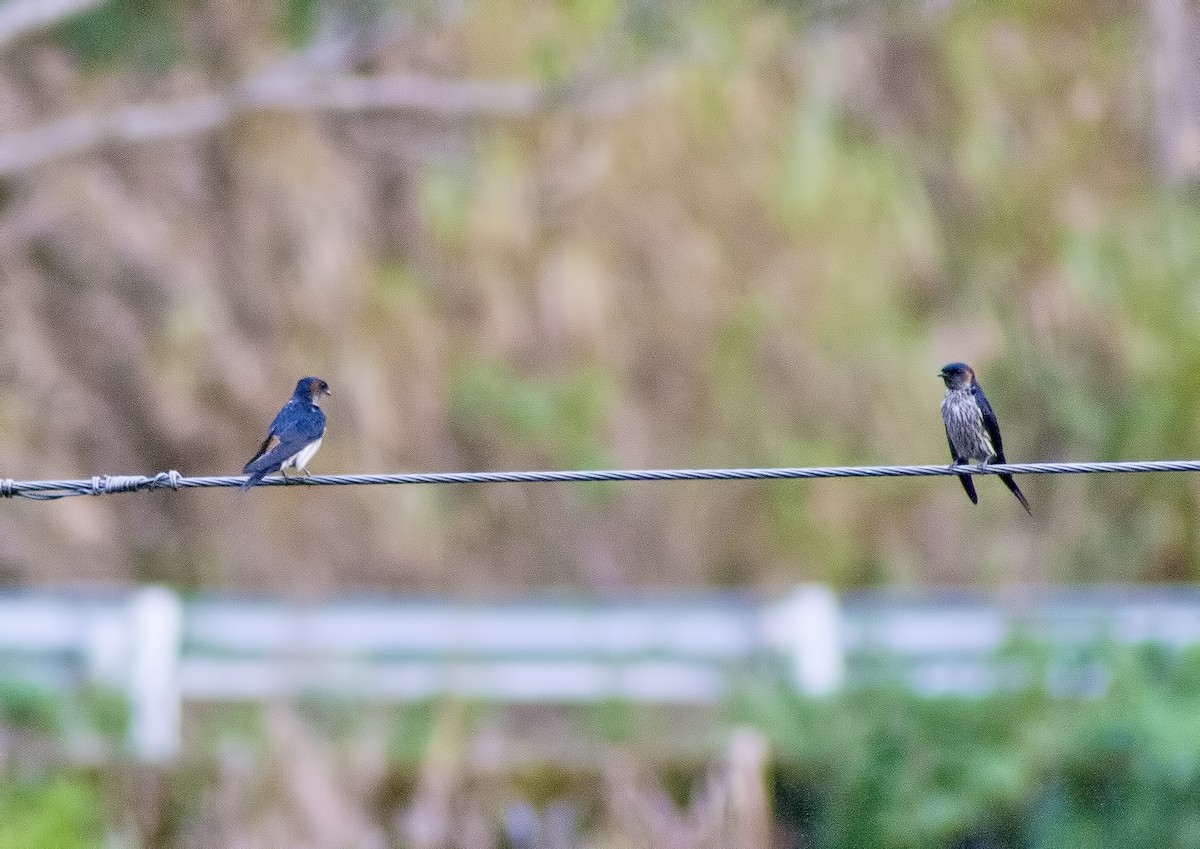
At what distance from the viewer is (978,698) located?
975 cm

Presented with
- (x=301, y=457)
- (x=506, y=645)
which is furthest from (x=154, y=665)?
(x=301, y=457)

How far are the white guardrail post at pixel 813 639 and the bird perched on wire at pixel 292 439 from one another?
5207 mm

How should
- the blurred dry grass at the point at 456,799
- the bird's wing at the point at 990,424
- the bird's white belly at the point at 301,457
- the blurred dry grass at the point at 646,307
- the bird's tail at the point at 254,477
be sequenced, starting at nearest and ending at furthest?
the bird's tail at the point at 254,477, the bird's white belly at the point at 301,457, the bird's wing at the point at 990,424, the blurred dry grass at the point at 456,799, the blurred dry grass at the point at 646,307

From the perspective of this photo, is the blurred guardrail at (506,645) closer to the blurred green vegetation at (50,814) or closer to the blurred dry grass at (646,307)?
the blurred green vegetation at (50,814)

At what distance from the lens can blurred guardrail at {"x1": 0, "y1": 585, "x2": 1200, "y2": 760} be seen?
11.0m

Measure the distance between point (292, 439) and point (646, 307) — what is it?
9.29 metres

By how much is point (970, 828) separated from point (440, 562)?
7.01 m

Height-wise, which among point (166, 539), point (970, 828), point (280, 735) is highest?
point (166, 539)

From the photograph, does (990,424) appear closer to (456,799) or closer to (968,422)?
(968,422)

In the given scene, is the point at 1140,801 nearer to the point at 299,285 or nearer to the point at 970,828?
the point at 970,828

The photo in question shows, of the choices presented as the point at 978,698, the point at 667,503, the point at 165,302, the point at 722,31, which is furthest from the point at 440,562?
the point at 978,698

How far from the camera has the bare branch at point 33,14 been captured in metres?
11.5

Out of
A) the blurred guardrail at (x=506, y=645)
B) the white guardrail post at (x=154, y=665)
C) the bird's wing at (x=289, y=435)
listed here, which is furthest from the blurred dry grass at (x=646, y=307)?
the bird's wing at (x=289, y=435)

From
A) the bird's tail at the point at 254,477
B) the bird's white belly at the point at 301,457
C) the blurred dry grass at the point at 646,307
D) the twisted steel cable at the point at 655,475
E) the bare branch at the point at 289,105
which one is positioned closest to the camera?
the twisted steel cable at the point at 655,475
